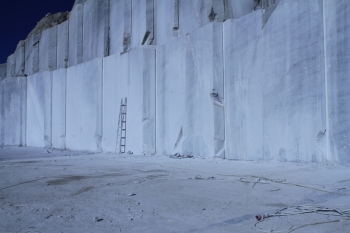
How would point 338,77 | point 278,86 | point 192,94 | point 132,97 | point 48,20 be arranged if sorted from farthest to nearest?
1. point 48,20
2. point 132,97
3. point 192,94
4. point 278,86
5. point 338,77

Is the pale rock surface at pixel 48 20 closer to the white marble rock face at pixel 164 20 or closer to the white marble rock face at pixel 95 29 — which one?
the white marble rock face at pixel 95 29

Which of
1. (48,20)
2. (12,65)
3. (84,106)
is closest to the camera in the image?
(84,106)

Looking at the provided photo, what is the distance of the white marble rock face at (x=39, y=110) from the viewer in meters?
14.7

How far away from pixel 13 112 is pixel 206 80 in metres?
12.5

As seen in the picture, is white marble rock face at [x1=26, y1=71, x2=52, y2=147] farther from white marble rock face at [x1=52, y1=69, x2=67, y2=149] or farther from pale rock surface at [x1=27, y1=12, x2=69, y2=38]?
pale rock surface at [x1=27, y1=12, x2=69, y2=38]

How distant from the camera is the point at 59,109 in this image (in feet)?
46.0

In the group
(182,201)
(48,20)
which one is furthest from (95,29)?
(182,201)

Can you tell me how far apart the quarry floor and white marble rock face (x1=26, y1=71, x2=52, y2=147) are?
964 cm

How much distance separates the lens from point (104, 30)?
41.2 feet

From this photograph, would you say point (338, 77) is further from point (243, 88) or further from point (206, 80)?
point (206, 80)

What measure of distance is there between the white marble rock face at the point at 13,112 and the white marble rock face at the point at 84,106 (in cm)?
422

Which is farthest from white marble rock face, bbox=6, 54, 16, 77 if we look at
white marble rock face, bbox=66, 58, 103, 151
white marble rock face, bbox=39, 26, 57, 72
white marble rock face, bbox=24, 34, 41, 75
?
white marble rock face, bbox=66, 58, 103, 151

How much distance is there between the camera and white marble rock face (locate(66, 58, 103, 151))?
39.0 ft

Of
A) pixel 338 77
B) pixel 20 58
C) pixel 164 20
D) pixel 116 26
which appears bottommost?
pixel 338 77
